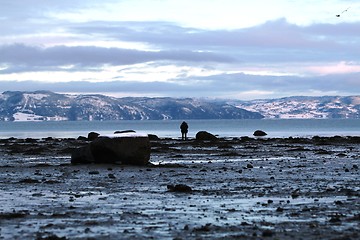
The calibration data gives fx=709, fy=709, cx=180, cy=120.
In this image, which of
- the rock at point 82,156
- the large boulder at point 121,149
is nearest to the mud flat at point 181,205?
the large boulder at point 121,149

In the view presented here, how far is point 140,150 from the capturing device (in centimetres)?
3541

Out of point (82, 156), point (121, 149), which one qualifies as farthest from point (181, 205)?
point (82, 156)

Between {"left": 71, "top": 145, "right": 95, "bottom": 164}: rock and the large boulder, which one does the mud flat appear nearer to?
the large boulder

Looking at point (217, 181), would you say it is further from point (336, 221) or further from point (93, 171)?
point (336, 221)

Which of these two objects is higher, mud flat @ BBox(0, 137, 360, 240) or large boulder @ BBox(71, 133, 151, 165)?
large boulder @ BBox(71, 133, 151, 165)

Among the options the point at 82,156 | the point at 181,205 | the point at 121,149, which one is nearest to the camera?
the point at 181,205

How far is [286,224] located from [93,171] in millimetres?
16876

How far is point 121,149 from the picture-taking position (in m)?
35.2

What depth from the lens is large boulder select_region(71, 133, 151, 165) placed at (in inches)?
1380

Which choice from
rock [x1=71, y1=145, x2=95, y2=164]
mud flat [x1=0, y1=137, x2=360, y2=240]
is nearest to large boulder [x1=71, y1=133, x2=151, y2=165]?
rock [x1=71, y1=145, x2=95, y2=164]

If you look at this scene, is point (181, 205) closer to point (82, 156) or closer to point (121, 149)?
point (121, 149)

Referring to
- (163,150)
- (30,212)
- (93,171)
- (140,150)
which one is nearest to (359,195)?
(30,212)

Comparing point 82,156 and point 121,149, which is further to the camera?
point 82,156

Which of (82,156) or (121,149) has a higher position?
(121,149)
